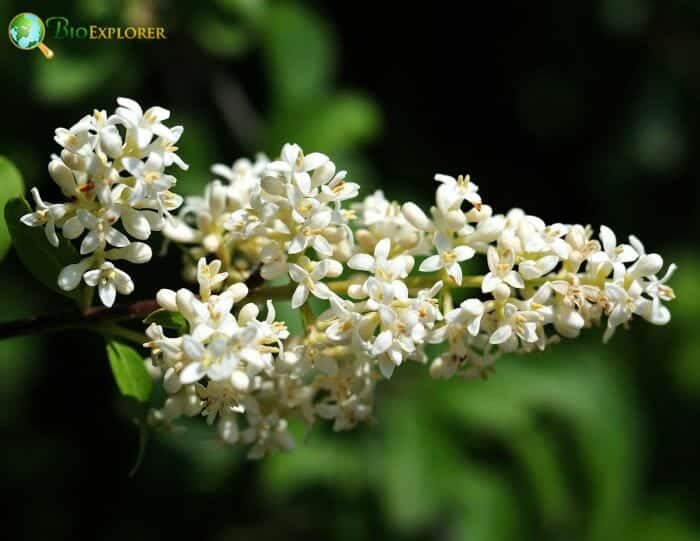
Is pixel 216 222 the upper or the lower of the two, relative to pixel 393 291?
upper

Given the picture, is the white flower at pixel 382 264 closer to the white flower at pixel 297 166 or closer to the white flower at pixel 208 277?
the white flower at pixel 297 166

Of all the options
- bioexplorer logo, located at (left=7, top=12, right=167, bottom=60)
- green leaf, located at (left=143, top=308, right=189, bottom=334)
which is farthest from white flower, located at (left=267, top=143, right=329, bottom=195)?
bioexplorer logo, located at (left=7, top=12, right=167, bottom=60)

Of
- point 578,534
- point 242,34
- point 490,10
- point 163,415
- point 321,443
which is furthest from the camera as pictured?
point 490,10

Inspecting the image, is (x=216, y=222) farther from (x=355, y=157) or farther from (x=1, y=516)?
(x=1, y=516)

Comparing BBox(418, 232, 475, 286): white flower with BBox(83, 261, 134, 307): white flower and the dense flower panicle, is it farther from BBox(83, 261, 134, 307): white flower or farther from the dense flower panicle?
BBox(83, 261, 134, 307): white flower

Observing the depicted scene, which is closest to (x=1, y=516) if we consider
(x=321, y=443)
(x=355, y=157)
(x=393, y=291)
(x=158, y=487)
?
(x=158, y=487)

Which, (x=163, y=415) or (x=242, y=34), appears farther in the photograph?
(x=242, y=34)

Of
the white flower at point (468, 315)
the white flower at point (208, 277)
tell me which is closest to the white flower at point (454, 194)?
the white flower at point (468, 315)
